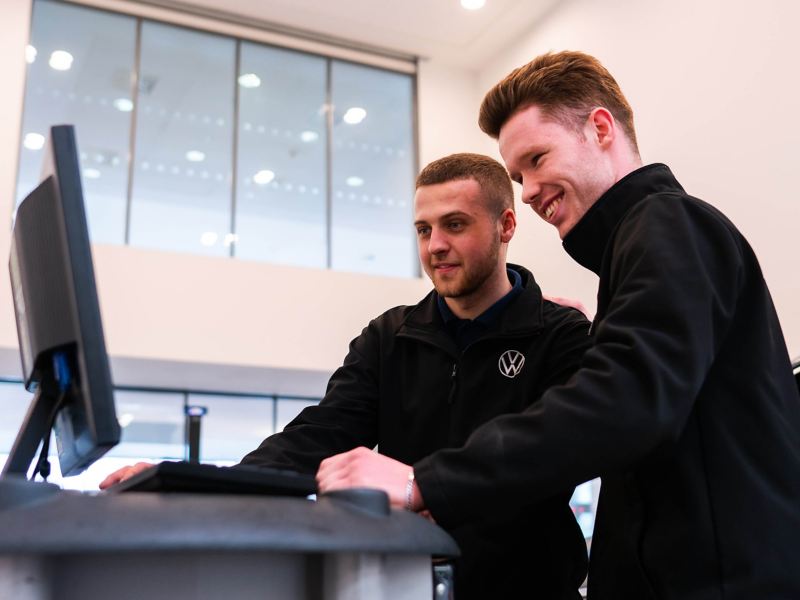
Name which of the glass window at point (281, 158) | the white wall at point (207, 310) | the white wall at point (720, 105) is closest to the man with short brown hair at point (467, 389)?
the white wall at point (720, 105)

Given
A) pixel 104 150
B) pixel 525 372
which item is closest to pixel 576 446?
pixel 525 372

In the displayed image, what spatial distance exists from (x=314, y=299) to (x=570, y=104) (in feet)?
19.8

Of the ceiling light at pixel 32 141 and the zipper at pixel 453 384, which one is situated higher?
the ceiling light at pixel 32 141

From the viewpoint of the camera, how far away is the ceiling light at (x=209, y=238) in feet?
24.3

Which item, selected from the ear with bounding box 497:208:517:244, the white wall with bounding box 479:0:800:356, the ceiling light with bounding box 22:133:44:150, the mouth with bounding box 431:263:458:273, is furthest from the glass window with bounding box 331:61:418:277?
the mouth with bounding box 431:263:458:273

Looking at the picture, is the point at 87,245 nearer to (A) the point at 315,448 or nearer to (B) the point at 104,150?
(A) the point at 315,448

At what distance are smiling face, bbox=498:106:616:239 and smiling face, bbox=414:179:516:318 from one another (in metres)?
0.43

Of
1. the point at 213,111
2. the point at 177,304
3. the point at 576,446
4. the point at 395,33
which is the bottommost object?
the point at 576,446

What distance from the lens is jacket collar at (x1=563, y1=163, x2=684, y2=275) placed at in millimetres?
1366

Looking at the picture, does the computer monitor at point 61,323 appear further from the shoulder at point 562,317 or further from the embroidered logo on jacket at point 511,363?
the shoulder at point 562,317

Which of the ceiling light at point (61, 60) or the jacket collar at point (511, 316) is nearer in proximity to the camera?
the jacket collar at point (511, 316)

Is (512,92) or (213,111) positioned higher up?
(213,111)

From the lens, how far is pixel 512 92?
5.24 ft

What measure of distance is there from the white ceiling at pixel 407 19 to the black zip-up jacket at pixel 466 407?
6.39m
